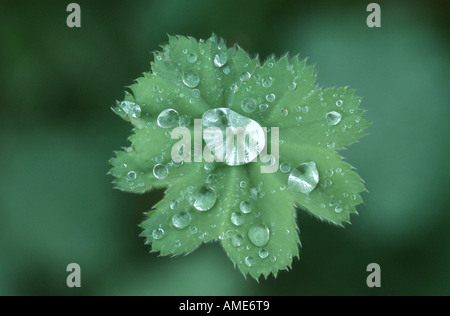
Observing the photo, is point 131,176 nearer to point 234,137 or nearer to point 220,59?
point 234,137

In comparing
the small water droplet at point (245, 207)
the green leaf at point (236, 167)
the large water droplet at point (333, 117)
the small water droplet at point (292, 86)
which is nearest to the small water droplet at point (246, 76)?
the green leaf at point (236, 167)

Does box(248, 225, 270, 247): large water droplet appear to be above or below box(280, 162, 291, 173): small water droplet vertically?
below

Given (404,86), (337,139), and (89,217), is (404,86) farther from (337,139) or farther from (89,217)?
(89,217)

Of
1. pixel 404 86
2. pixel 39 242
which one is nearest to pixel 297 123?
pixel 404 86

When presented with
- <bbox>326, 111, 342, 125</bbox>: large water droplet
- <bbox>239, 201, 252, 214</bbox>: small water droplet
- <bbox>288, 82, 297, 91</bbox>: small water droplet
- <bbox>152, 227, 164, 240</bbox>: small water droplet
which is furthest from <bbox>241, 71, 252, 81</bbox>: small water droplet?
<bbox>152, 227, 164, 240</bbox>: small water droplet


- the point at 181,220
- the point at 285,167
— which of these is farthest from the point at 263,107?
the point at 181,220

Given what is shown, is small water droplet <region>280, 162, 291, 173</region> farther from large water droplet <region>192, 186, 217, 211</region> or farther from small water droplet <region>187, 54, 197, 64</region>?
small water droplet <region>187, 54, 197, 64</region>

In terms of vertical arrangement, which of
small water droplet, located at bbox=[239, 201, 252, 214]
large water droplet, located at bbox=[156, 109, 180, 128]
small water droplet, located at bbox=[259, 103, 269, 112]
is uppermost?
small water droplet, located at bbox=[259, 103, 269, 112]
